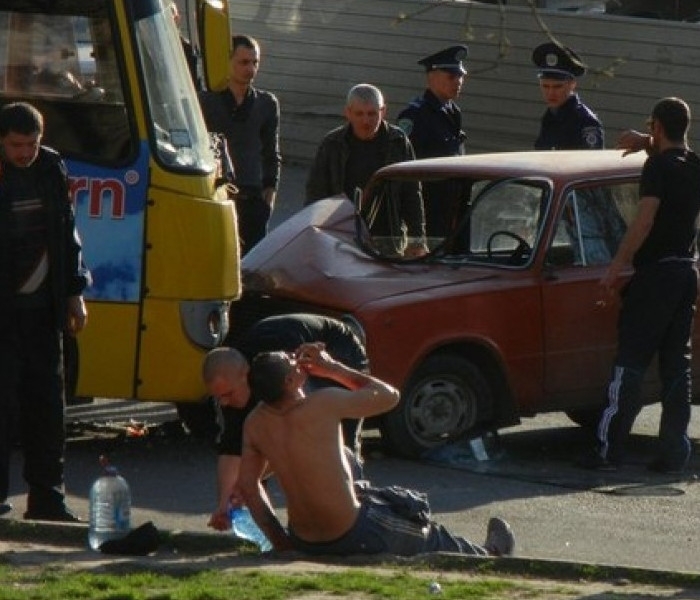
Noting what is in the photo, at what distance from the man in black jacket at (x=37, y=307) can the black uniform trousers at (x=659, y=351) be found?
3.22 metres

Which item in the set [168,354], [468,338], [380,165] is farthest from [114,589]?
[380,165]

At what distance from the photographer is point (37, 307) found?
9.27 meters

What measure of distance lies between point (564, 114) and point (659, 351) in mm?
2978

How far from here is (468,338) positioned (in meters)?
11.3

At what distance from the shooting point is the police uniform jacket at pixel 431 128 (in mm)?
13883

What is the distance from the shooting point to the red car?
11227mm

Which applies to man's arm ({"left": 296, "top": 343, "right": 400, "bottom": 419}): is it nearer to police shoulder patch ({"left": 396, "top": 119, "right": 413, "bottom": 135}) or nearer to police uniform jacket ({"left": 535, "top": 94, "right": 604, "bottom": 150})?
police shoulder patch ({"left": 396, "top": 119, "right": 413, "bottom": 135})

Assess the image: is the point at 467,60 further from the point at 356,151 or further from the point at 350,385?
the point at 350,385

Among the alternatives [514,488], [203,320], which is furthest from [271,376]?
[514,488]

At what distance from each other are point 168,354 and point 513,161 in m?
2.42

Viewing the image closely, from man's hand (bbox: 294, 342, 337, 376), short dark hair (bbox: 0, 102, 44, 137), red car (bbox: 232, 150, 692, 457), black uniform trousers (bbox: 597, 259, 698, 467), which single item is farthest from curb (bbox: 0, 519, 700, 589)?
black uniform trousers (bbox: 597, 259, 698, 467)

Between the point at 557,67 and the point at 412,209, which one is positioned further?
the point at 557,67

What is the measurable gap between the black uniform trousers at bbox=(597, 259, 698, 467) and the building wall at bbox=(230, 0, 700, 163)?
9.98 m

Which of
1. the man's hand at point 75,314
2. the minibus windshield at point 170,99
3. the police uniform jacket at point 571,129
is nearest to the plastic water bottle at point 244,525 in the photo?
the man's hand at point 75,314
